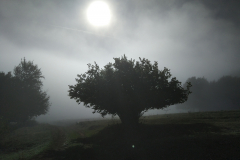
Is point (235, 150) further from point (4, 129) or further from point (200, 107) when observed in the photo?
point (200, 107)

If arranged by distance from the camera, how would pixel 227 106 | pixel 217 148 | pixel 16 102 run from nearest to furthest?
1. pixel 217 148
2. pixel 16 102
3. pixel 227 106

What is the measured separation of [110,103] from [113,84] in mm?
3551

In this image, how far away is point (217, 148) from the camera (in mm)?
11133

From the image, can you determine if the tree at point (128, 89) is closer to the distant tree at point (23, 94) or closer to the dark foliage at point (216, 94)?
the distant tree at point (23, 94)

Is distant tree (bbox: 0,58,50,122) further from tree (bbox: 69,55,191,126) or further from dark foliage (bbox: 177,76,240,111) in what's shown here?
dark foliage (bbox: 177,76,240,111)

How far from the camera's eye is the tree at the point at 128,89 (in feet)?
79.6

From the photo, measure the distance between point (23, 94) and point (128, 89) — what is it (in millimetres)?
42680

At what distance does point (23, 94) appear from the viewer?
4828 cm

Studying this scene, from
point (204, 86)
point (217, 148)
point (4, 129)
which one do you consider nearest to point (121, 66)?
point (217, 148)

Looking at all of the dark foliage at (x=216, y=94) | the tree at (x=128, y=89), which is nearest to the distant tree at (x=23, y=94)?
the tree at (x=128, y=89)

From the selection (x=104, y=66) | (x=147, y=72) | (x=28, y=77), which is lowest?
(x=147, y=72)

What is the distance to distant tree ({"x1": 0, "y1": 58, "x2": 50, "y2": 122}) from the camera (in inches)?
1773

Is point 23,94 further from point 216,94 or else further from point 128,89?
point 216,94

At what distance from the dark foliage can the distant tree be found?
336 ft
